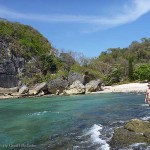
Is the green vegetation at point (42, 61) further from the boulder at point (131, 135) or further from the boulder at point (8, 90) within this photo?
the boulder at point (131, 135)

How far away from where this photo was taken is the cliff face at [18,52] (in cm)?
7825

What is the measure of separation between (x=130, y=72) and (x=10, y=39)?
121 feet

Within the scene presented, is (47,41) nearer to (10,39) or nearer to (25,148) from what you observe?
(10,39)

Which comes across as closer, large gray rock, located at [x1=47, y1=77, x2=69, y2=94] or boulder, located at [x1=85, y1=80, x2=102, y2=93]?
large gray rock, located at [x1=47, y1=77, x2=69, y2=94]

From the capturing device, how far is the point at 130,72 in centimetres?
9431

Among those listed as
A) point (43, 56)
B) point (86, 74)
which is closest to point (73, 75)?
point (86, 74)

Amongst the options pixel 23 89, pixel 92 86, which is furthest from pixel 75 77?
pixel 23 89

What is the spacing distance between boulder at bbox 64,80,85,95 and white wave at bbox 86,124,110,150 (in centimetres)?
4588

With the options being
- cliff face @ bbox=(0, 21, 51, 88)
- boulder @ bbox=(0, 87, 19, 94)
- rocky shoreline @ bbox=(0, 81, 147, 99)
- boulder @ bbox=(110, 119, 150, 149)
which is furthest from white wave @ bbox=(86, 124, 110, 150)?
cliff face @ bbox=(0, 21, 51, 88)

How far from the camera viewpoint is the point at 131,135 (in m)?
19.6

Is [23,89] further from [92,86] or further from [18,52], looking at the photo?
[92,86]

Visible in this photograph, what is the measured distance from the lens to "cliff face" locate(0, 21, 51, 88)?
7825 centimetres

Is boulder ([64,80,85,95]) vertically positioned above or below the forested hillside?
below

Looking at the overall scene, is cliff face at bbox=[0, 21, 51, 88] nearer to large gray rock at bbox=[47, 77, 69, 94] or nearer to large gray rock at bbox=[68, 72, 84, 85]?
large gray rock at bbox=[47, 77, 69, 94]
